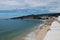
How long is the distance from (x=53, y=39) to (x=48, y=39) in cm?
11

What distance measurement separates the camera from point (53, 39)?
414cm

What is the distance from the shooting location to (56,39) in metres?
4.15

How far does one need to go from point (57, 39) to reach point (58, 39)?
0.9 inches

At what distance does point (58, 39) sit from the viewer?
4.14 metres

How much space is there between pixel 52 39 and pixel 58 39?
0.43 feet

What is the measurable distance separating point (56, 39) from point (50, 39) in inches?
5.2

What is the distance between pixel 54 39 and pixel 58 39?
9 cm

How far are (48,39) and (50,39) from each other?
0.06 metres

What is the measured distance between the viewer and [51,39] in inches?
164

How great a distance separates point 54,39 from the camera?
4141 millimetres

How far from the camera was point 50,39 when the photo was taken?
417 centimetres

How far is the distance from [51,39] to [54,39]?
2.8 inches

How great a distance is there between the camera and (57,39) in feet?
13.6

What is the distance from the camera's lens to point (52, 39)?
4152mm
